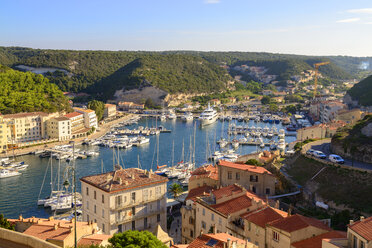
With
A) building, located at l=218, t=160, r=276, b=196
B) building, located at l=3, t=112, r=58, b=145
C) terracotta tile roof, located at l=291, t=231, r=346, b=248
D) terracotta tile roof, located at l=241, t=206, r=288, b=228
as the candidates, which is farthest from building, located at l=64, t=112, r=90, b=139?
terracotta tile roof, located at l=291, t=231, r=346, b=248

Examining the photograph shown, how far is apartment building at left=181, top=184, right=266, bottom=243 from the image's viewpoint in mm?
17922

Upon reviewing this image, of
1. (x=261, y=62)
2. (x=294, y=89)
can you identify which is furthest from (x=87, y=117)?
(x=261, y=62)

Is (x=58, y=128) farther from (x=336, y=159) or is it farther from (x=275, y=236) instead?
(x=275, y=236)

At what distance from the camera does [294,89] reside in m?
121

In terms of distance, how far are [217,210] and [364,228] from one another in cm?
759

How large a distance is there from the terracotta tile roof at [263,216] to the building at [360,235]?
4.45 m

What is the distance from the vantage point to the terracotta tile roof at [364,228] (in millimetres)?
11534

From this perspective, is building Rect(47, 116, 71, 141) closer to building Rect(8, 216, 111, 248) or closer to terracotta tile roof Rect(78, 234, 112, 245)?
building Rect(8, 216, 111, 248)

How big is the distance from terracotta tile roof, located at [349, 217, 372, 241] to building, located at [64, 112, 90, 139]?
48.6 meters

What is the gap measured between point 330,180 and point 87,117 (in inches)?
1764

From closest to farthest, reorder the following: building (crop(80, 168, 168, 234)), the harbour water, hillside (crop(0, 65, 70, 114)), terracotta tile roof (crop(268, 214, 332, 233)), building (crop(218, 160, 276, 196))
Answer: terracotta tile roof (crop(268, 214, 332, 233)), building (crop(80, 168, 168, 234)), building (crop(218, 160, 276, 196)), the harbour water, hillside (crop(0, 65, 70, 114))

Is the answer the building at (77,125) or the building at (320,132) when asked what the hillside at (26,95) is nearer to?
the building at (77,125)

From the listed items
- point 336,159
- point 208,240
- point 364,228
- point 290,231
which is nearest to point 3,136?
point 336,159

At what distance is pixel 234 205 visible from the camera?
18453 millimetres
